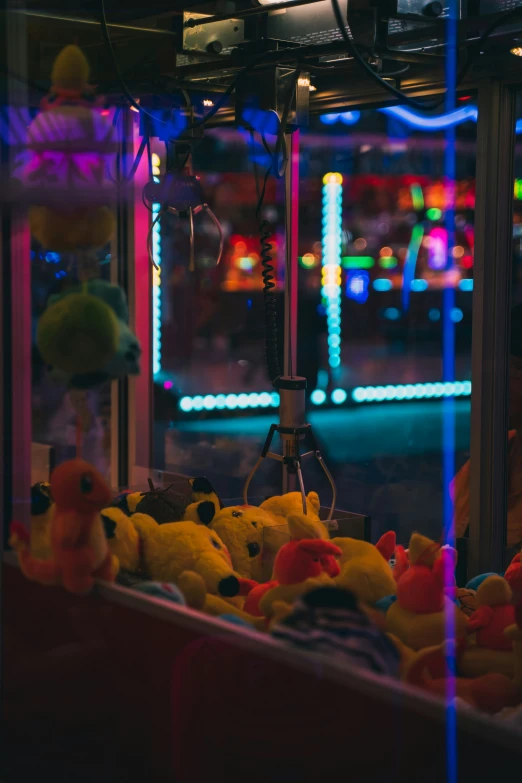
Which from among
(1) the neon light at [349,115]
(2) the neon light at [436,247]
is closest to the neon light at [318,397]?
(2) the neon light at [436,247]

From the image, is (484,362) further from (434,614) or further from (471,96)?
(434,614)

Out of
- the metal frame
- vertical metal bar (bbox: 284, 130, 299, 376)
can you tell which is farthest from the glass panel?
vertical metal bar (bbox: 284, 130, 299, 376)

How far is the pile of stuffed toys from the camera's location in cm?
110

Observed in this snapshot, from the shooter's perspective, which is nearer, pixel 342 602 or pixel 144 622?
pixel 342 602

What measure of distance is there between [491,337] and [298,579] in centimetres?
107

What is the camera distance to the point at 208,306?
21.2 ft

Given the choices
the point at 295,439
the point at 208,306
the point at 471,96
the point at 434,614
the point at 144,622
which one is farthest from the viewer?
the point at 208,306

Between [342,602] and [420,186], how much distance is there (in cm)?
683

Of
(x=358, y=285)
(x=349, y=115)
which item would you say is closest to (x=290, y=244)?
(x=349, y=115)

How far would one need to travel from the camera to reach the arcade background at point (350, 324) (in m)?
5.16

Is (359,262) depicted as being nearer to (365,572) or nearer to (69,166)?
(365,572)

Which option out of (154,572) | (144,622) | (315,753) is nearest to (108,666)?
(144,622)

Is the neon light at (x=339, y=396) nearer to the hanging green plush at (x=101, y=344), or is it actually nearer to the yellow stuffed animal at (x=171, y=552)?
the yellow stuffed animal at (x=171, y=552)

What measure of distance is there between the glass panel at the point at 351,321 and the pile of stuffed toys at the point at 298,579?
2.77m
